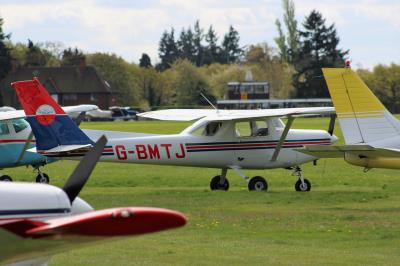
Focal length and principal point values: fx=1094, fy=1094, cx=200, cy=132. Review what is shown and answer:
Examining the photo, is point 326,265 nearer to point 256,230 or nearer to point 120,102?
point 256,230

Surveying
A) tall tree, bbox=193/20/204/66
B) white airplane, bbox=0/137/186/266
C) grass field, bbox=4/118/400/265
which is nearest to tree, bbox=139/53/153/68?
tall tree, bbox=193/20/204/66

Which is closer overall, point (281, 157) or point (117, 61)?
point (281, 157)

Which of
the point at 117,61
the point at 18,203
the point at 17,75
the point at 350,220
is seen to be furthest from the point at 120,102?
the point at 18,203

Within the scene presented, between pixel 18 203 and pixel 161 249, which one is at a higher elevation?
pixel 18 203

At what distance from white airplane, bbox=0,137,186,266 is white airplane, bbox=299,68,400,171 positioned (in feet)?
34.3

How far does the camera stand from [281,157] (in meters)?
21.4

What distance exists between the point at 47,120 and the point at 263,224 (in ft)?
20.5

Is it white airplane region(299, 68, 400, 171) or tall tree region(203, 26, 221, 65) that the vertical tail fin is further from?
tall tree region(203, 26, 221, 65)

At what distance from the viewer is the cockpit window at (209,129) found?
21391 millimetres

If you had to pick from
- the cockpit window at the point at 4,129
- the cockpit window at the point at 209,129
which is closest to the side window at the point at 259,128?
the cockpit window at the point at 209,129

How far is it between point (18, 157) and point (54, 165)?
1059 centimetres

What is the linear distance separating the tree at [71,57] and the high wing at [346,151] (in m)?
97.7

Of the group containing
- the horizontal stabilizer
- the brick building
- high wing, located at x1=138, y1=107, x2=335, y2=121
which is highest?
high wing, located at x1=138, y1=107, x2=335, y2=121

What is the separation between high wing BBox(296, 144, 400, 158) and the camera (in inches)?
659
